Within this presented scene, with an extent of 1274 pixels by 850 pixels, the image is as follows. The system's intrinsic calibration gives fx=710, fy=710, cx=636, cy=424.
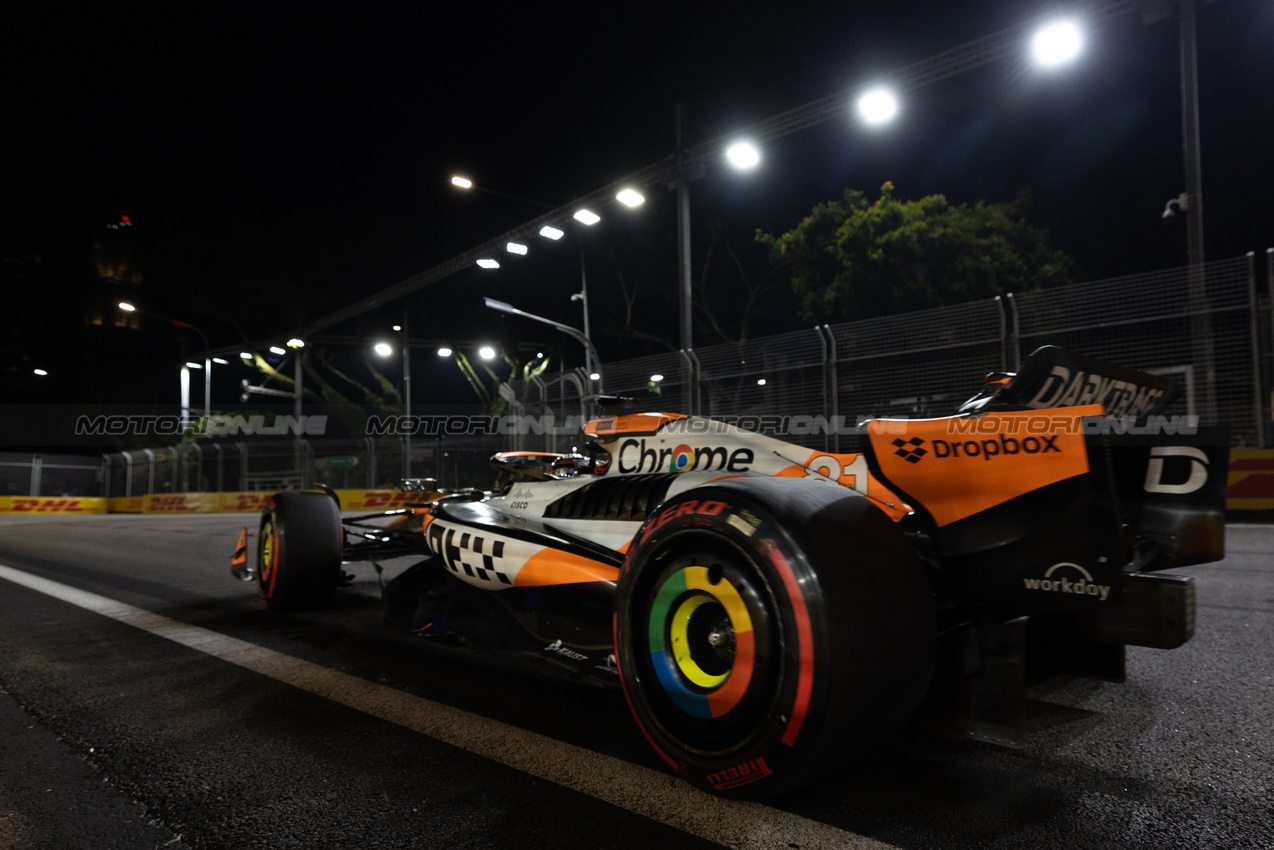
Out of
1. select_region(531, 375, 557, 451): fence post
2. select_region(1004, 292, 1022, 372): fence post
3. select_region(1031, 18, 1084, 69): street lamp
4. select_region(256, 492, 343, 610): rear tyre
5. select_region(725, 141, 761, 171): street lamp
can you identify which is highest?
select_region(1031, 18, 1084, 69): street lamp

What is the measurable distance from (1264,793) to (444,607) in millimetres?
2899

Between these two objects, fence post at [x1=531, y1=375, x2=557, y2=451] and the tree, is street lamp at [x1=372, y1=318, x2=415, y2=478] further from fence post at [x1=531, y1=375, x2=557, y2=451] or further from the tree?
the tree

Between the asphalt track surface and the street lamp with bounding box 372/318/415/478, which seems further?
the street lamp with bounding box 372/318/415/478

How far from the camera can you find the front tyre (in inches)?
61.4

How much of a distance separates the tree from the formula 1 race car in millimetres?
Result: 19806

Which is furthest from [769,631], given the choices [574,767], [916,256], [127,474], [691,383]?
[127,474]

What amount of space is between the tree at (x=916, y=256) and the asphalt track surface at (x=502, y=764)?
18.8m

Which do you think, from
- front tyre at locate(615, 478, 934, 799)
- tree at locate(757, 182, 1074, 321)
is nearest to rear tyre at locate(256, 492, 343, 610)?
front tyre at locate(615, 478, 934, 799)

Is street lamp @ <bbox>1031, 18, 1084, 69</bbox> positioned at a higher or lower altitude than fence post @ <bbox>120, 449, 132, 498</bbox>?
higher

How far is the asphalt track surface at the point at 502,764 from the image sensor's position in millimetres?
1650

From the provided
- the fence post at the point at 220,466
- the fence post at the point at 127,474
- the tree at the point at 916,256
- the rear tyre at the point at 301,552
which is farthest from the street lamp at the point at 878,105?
the fence post at the point at 127,474

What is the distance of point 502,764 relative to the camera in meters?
2.05

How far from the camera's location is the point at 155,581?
242 inches

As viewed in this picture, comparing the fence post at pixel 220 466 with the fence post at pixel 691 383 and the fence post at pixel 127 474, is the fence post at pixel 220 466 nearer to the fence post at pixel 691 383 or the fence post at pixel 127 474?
the fence post at pixel 127 474
